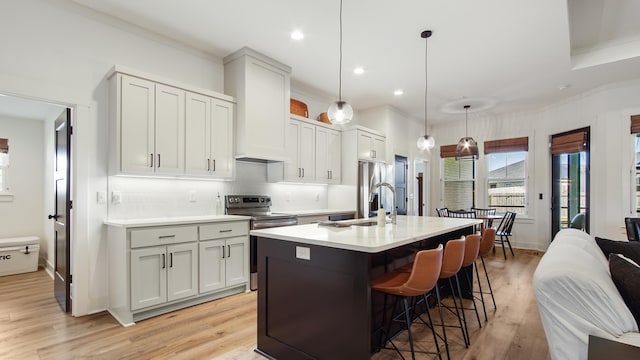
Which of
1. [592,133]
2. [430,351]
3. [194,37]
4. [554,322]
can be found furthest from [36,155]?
[592,133]

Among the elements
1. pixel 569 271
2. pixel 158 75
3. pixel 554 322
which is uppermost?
pixel 158 75

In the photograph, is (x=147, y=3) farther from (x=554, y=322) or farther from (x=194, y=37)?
(x=554, y=322)

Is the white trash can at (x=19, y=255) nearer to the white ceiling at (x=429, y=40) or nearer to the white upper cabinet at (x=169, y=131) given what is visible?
the white upper cabinet at (x=169, y=131)

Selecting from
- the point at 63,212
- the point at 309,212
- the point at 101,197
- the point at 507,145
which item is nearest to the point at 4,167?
the point at 63,212

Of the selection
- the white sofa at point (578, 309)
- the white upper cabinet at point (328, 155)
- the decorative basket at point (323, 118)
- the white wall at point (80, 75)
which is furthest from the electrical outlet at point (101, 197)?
the white sofa at point (578, 309)

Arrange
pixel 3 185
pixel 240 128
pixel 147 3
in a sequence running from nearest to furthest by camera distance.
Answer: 1. pixel 147 3
2. pixel 240 128
3. pixel 3 185

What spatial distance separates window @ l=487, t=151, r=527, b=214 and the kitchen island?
17.3ft

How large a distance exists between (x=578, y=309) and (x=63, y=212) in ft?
13.7

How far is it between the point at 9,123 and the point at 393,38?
5851 mm

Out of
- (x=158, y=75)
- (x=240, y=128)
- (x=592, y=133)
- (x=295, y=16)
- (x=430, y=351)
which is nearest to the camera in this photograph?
(x=430, y=351)

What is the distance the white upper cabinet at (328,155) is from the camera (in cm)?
511

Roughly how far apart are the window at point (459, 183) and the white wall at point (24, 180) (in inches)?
313

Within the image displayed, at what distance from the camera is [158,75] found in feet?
11.1

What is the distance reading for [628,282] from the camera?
1395 millimetres
